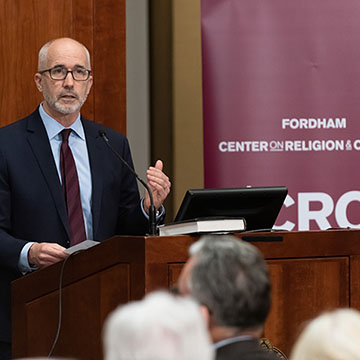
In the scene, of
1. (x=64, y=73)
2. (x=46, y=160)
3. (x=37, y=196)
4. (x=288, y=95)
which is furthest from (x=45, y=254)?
(x=288, y=95)

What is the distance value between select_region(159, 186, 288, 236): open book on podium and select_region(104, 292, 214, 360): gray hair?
1515 mm

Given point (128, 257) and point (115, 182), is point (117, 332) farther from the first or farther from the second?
point (115, 182)

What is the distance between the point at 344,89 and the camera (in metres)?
5.11

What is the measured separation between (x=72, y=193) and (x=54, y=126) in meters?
0.33

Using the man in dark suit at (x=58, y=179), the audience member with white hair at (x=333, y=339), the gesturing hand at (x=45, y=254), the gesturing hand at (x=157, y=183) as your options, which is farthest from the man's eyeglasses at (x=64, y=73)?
the audience member with white hair at (x=333, y=339)

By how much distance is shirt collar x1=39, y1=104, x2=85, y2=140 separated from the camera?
3.72 metres

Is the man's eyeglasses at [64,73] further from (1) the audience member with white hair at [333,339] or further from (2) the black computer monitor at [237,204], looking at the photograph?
(1) the audience member with white hair at [333,339]

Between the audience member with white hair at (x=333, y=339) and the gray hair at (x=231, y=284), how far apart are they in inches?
8.4

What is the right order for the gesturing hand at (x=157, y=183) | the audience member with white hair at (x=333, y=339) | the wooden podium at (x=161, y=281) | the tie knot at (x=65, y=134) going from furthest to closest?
the tie knot at (x=65, y=134) → the gesturing hand at (x=157, y=183) → the wooden podium at (x=161, y=281) → the audience member with white hair at (x=333, y=339)

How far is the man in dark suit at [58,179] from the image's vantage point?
11.6 feet

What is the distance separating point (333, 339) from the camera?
4.67ft

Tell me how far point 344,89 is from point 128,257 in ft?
8.70

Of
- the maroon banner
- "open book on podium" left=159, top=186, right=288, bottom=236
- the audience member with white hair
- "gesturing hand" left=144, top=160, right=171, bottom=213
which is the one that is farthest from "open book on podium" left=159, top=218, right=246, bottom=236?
the maroon banner

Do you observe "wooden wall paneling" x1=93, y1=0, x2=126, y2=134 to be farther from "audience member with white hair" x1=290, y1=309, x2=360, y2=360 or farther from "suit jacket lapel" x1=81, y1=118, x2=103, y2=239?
"audience member with white hair" x1=290, y1=309, x2=360, y2=360
